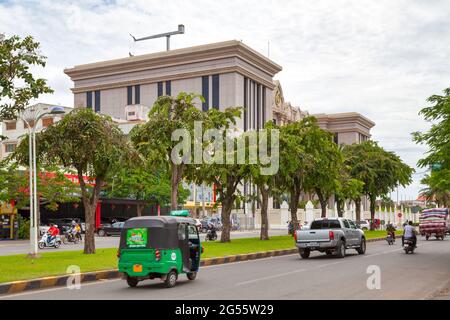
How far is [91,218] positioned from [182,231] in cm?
1221

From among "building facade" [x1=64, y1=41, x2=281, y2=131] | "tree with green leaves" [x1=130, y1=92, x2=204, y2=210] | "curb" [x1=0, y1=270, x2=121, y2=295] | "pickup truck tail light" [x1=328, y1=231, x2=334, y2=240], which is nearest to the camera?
"curb" [x1=0, y1=270, x2=121, y2=295]

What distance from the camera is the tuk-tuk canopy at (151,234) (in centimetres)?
1605

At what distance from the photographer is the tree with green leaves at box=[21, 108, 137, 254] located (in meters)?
26.4

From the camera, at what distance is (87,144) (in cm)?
2644

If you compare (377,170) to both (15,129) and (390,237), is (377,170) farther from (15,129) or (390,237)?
(15,129)

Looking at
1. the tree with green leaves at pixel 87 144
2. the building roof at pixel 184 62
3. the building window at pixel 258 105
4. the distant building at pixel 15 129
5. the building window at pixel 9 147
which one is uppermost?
the building roof at pixel 184 62

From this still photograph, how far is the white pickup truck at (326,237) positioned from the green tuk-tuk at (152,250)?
447 inches

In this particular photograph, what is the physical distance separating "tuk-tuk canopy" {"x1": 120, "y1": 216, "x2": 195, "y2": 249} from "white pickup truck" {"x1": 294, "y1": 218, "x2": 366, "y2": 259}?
38.8ft

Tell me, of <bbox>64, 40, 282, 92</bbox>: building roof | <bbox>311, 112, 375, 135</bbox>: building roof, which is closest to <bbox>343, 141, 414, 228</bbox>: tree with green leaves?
<bbox>64, 40, 282, 92</bbox>: building roof

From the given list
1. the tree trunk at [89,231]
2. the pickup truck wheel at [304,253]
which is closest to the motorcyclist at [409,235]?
the pickup truck wheel at [304,253]

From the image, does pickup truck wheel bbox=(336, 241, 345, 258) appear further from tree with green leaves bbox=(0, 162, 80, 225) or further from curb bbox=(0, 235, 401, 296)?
tree with green leaves bbox=(0, 162, 80, 225)

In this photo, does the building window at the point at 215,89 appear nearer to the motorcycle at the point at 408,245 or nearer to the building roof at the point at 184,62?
the building roof at the point at 184,62

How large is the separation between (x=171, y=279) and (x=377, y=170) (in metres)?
46.1
